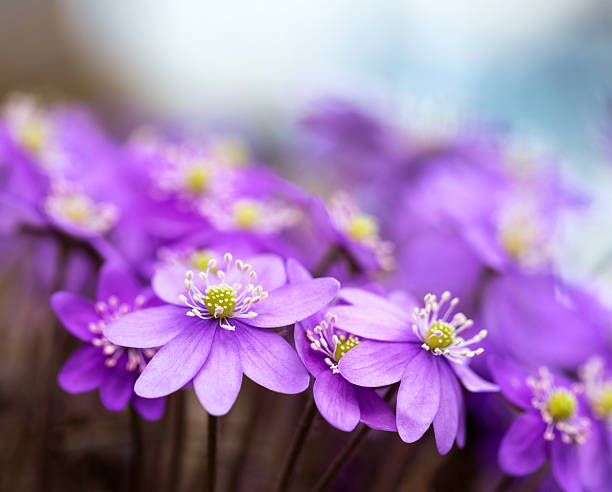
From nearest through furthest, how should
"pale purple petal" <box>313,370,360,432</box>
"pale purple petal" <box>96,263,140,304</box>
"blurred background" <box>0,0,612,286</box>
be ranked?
"pale purple petal" <box>313,370,360,432</box>, "pale purple petal" <box>96,263,140,304</box>, "blurred background" <box>0,0,612,286</box>

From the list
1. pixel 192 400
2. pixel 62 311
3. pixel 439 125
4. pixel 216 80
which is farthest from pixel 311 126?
pixel 216 80

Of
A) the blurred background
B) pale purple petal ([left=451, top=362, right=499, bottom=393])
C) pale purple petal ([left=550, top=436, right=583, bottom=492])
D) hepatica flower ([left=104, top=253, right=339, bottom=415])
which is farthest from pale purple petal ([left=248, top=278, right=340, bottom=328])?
the blurred background

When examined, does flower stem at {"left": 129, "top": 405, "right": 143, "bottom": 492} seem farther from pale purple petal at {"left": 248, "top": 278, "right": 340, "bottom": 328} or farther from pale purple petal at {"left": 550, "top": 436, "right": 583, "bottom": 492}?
pale purple petal at {"left": 550, "top": 436, "right": 583, "bottom": 492}

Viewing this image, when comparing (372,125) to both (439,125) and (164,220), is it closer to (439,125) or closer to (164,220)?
(439,125)

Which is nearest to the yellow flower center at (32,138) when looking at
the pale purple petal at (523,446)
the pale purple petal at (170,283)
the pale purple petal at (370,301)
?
the pale purple petal at (170,283)

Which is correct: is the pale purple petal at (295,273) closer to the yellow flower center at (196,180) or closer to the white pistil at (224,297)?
the white pistil at (224,297)

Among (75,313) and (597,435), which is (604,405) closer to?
(597,435)

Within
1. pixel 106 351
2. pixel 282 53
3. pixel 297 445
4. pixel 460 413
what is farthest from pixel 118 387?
pixel 282 53
